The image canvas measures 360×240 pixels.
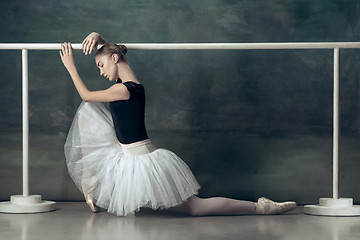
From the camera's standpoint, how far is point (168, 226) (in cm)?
240

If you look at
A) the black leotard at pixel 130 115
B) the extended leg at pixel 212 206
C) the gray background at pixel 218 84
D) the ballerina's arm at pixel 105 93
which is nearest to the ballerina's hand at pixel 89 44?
the ballerina's arm at pixel 105 93

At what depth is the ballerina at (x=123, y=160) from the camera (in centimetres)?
255

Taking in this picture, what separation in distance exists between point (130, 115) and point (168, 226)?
0.55 m

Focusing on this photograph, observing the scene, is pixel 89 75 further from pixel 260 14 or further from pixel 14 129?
pixel 260 14

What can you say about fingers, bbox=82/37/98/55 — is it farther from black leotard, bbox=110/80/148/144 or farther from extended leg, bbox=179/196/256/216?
extended leg, bbox=179/196/256/216

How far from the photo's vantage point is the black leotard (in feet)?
8.61

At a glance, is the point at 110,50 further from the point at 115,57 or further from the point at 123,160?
the point at 123,160

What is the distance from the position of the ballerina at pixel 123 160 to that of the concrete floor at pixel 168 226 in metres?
0.06

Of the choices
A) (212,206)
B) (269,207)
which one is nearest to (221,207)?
(212,206)

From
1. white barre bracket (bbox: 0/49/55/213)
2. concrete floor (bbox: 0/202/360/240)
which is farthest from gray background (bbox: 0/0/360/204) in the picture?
concrete floor (bbox: 0/202/360/240)

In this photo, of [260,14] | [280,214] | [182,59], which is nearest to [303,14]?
[260,14]

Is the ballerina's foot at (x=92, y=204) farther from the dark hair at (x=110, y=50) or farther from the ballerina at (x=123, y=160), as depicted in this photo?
the dark hair at (x=110, y=50)

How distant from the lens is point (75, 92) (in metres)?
3.13

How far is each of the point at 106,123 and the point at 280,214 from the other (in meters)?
0.92
